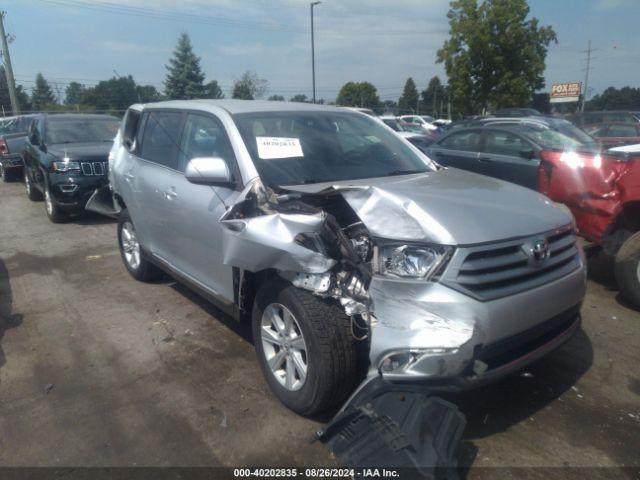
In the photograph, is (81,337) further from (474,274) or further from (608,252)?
(608,252)

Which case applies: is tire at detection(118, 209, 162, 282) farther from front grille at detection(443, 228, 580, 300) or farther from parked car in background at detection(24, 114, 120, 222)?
front grille at detection(443, 228, 580, 300)

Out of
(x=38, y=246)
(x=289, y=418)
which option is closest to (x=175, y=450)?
(x=289, y=418)

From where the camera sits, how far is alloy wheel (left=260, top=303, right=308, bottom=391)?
291 centimetres

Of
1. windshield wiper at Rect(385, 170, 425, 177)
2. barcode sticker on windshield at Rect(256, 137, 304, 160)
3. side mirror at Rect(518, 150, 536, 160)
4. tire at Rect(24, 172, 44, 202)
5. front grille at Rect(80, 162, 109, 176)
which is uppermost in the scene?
barcode sticker on windshield at Rect(256, 137, 304, 160)

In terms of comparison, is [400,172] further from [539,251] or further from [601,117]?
[601,117]

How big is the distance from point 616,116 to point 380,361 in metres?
19.8

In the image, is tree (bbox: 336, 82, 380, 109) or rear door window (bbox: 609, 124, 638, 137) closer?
rear door window (bbox: 609, 124, 638, 137)

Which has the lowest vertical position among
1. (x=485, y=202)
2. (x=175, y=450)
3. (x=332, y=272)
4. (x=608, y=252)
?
(x=175, y=450)

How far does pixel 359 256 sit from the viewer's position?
2.73 metres

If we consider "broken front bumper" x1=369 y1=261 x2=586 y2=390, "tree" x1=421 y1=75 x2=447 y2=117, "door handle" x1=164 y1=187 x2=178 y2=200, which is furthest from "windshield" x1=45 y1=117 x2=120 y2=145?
"tree" x1=421 y1=75 x2=447 y2=117

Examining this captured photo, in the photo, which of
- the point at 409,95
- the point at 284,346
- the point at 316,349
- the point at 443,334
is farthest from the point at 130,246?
the point at 409,95

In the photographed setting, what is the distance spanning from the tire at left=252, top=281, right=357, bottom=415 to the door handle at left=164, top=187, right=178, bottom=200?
4.59 ft

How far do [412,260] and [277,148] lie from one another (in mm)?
1420

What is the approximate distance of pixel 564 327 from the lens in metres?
2.96
